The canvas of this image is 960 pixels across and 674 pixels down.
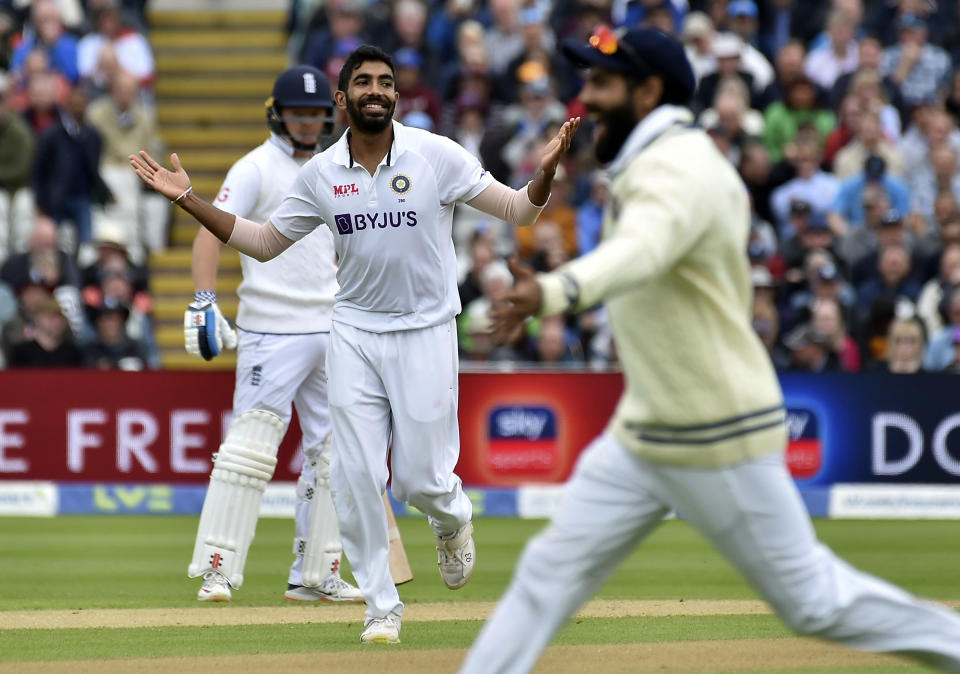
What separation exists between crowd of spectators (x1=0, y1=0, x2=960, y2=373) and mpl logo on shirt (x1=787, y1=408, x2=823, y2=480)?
415 millimetres

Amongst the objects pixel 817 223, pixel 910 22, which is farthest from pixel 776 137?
pixel 910 22

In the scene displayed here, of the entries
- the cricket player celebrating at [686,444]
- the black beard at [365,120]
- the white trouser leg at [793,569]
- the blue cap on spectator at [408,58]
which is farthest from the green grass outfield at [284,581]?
the blue cap on spectator at [408,58]

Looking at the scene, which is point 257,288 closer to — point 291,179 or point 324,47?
point 291,179

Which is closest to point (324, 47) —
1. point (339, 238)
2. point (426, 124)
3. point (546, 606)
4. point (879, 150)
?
point (426, 124)

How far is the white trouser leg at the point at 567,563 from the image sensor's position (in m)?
4.99

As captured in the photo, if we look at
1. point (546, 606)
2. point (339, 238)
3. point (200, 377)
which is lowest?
point (200, 377)

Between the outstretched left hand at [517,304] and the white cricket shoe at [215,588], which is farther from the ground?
the outstretched left hand at [517,304]

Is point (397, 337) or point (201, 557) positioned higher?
point (397, 337)

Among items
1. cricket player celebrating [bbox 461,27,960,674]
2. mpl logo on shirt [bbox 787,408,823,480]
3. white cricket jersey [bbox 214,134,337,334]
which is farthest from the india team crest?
mpl logo on shirt [bbox 787,408,823,480]

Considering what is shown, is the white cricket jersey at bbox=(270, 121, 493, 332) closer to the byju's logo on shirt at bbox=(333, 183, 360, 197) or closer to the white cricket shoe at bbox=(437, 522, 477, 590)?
the byju's logo on shirt at bbox=(333, 183, 360, 197)

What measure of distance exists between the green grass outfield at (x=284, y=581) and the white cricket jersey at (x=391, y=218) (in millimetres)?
1452

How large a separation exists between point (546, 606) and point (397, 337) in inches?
92.4

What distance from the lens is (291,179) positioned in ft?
27.8

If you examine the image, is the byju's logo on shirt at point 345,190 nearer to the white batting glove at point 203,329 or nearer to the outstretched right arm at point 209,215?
the outstretched right arm at point 209,215
